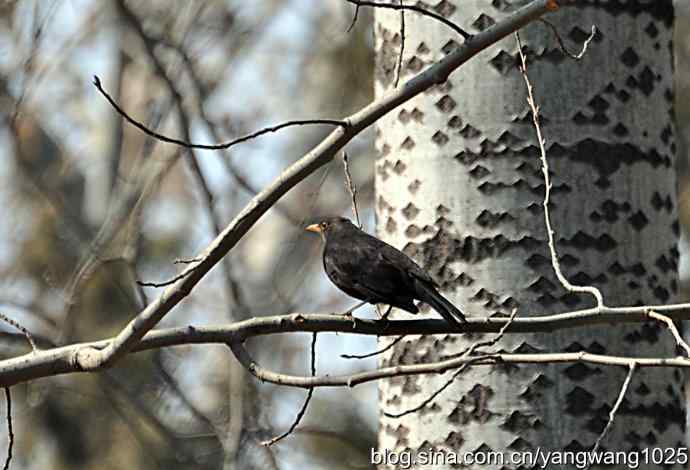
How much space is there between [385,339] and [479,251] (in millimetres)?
392

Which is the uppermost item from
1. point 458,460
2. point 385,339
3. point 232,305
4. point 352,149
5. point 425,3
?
point 352,149

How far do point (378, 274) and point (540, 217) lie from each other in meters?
0.45

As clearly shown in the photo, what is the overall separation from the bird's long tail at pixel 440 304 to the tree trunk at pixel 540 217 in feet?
0.55

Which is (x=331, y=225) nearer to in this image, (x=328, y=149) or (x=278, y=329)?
(x=278, y=329)

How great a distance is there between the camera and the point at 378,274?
142 inches

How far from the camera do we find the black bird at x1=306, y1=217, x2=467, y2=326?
330 cm

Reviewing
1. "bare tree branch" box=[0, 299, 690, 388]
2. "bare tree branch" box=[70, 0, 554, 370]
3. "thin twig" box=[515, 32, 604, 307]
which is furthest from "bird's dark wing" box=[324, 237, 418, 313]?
"bare tree branch" box=[70, 0, 554, 370]

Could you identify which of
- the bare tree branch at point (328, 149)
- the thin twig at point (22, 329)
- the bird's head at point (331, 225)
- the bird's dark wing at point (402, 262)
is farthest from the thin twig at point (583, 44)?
the thin twig at point (22, 329)

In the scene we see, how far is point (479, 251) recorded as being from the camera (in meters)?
3.46

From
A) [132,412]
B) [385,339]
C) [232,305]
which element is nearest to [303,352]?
[132,412]

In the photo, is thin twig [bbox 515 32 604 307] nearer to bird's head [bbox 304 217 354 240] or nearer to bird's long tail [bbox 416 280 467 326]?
bird's long tail [bbox 416 280 467 326]

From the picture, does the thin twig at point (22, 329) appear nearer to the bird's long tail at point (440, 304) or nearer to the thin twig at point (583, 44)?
the bird's long tail at point (440, 304)

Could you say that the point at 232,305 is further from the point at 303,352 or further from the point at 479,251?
the point at 479,251

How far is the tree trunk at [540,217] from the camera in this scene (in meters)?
3.39
